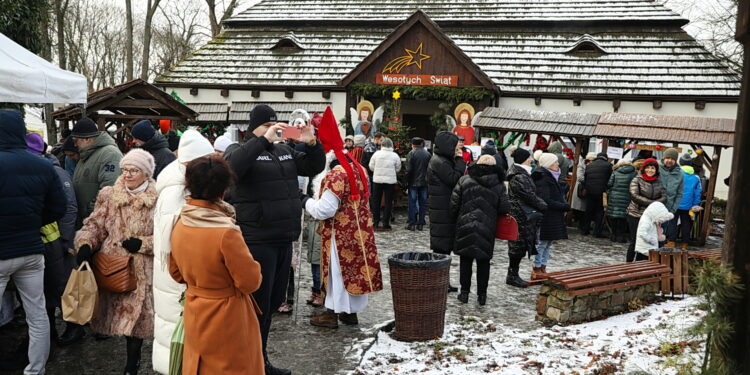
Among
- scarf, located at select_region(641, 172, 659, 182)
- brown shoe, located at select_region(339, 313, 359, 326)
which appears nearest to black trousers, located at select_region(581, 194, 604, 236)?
scarf, located at select_region(641, 172, 659, 182)

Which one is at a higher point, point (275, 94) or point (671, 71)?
point (671, 71)

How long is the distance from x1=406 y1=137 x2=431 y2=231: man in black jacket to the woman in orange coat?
8.51 m

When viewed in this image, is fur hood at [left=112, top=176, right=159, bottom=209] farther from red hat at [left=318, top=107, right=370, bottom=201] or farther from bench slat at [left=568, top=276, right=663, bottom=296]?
bench slat at [left=568, top=276, right=663, bottom=296]

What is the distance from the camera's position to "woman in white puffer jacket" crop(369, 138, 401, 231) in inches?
454

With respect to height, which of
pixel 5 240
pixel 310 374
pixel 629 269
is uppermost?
pixel 5 240

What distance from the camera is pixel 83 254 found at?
436cm

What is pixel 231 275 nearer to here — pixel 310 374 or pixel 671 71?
pixel 310 374

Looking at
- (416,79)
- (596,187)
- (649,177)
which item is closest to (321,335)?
(649,177)

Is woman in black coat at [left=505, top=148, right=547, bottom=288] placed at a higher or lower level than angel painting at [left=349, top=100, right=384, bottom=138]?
lower

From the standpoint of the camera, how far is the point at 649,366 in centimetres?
474

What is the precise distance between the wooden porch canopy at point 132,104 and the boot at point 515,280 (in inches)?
270

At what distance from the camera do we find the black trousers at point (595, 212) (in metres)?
12.0

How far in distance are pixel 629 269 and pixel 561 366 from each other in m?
2.52

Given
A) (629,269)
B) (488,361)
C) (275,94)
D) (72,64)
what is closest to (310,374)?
(488,361)
